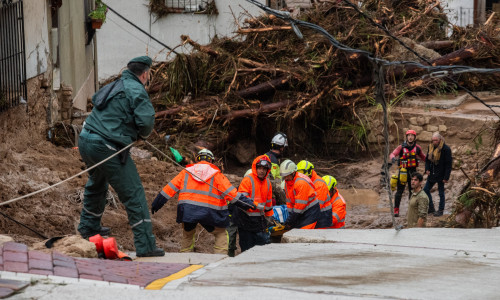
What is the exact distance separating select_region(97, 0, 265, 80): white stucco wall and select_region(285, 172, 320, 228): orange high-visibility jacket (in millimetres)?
12898

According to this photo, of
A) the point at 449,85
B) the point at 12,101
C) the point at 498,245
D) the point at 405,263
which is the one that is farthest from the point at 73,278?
the point at 449,85

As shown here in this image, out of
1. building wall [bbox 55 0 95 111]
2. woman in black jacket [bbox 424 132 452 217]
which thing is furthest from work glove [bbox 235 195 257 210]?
building wall [bbox 55 0 95 111]

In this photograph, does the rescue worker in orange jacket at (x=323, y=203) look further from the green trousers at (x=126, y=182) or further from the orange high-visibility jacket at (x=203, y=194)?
the green trousers at (x=126, y=182)

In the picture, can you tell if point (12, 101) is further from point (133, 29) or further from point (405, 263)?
point (133, 29)

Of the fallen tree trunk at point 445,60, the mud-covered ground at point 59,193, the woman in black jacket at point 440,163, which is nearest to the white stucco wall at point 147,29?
the fallen tree trunk at point 445,60

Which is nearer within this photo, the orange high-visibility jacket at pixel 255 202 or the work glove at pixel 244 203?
the work glove at pixel 244 203

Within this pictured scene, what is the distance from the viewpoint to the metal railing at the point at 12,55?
9391mm

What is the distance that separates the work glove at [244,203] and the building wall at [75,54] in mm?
5866

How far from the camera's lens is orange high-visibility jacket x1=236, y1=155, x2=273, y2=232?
855cm

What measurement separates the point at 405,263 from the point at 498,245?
51.4 inches

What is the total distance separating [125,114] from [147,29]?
15.4 meters

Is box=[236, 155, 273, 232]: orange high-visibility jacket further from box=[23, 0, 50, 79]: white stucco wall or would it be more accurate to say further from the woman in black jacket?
the woman in black jacket

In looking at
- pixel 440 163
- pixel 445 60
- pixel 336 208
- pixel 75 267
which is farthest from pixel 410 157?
pixel 75 267

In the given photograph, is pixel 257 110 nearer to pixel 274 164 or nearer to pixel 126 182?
pixel 274 164
